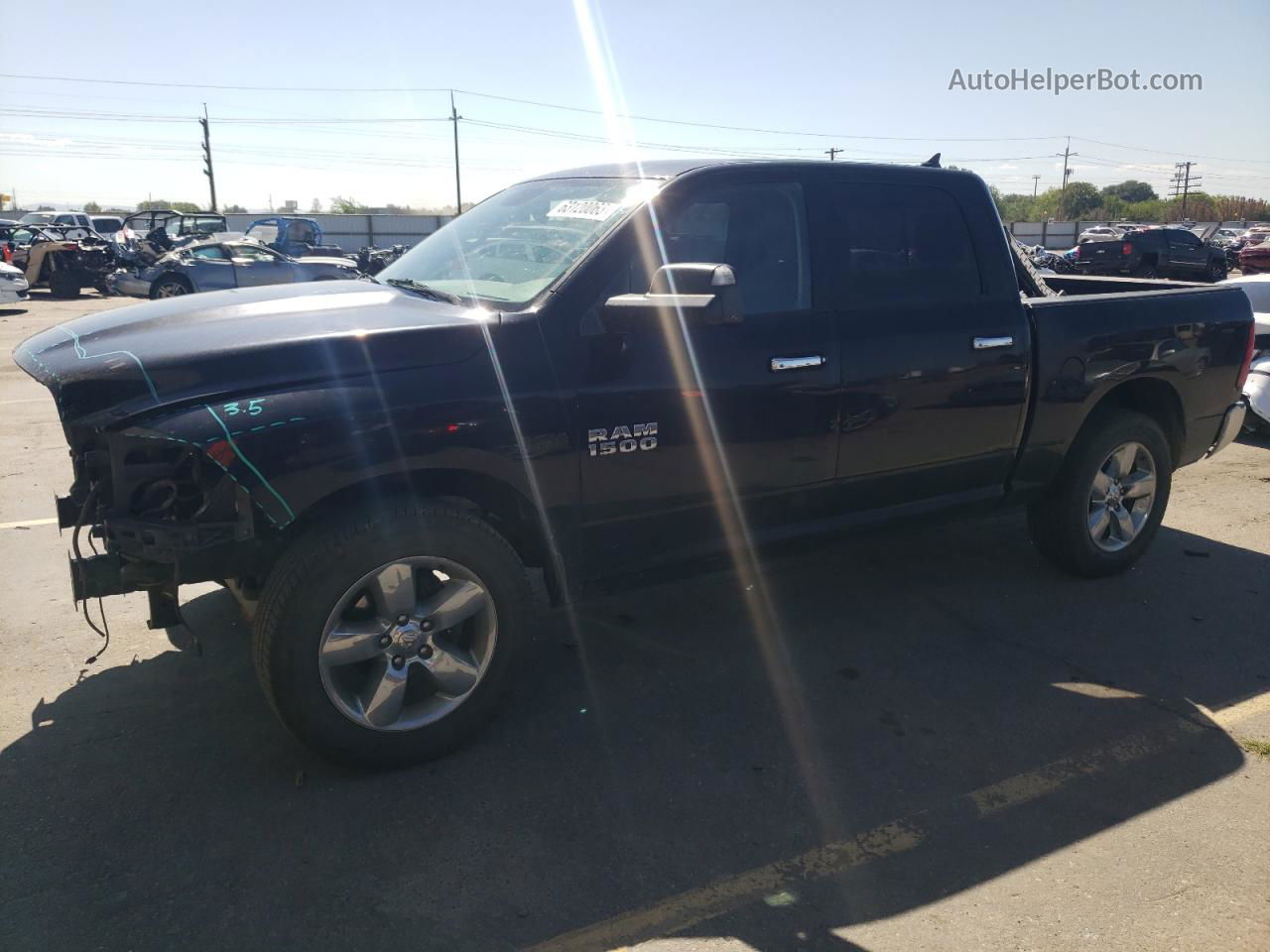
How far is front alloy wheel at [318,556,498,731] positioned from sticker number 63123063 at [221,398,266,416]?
0.62 meters

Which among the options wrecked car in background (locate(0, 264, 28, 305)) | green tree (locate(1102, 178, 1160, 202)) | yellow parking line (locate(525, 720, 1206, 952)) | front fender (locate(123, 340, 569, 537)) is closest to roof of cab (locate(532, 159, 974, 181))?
front fender (locate(123, 340, 569, 537))

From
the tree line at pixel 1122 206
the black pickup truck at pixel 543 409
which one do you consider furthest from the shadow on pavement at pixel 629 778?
the tree line at pixel 1122 206

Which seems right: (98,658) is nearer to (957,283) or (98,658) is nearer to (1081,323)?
(957,283)

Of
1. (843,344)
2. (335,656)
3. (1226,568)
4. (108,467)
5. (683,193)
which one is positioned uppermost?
(683,193)

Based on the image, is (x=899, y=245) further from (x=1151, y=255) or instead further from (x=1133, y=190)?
(x=1133, y=190)

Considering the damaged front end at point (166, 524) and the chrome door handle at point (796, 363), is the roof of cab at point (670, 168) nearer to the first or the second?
the chrome door handle at point (796, 363)

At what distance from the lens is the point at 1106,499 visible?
16.8 feet

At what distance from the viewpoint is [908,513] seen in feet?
14.5

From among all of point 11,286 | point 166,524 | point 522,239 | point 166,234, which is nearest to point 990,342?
point 522,239

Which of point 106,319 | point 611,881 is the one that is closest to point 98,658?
point 106,319

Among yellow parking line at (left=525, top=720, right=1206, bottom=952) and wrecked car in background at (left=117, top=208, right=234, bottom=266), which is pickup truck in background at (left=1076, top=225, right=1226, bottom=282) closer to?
wrecked car in background at (left=117, top=208, right=234, bottom=266)

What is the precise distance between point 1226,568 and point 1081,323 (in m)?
1.91

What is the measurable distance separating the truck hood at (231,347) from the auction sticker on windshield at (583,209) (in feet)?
2.12

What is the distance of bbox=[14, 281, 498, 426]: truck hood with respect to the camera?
286 cm
